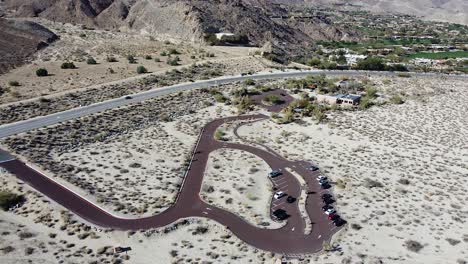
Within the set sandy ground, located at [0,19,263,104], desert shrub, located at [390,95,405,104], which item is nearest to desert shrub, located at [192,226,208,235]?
sandy ground, located at [0,19,263,104]

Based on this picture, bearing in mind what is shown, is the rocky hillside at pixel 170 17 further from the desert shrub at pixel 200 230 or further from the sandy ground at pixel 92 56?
the desert shrub at pixel 200 230

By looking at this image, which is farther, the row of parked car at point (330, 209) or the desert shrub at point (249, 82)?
the desert shrub at point (249, 82)

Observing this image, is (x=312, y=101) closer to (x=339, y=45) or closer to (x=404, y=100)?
(x=404, y=100)

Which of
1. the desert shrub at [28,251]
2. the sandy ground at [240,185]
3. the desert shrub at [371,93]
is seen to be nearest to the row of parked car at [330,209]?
the sandy ground at [240,185]

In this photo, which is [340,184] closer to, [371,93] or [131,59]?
[371,93]

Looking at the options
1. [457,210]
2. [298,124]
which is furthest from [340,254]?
[298,124]

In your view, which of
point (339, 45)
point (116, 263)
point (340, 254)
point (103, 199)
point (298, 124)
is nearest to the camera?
point (116, 263)
